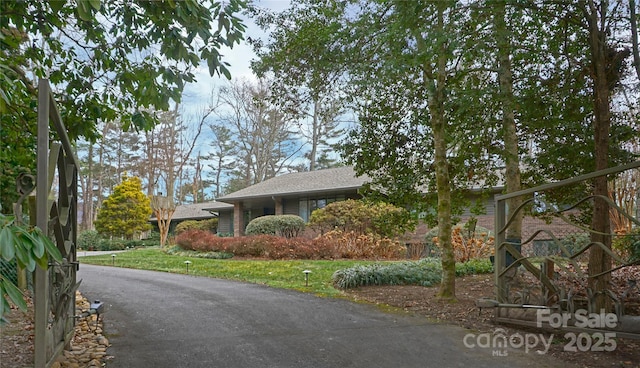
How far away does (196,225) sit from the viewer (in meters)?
28.7

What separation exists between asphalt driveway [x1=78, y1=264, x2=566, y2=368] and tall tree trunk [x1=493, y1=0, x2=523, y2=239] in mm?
2124

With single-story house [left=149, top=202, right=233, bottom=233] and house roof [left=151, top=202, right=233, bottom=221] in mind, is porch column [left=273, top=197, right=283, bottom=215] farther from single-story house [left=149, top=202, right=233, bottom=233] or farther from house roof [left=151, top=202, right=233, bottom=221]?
house roof [left=151, top=202, right=233, bottom=221]

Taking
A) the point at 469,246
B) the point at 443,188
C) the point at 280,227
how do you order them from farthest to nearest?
the point at 280,227 < the point at 469,246 < the point at 443,188

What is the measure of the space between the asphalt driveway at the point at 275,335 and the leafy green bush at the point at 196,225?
19860 millimetres

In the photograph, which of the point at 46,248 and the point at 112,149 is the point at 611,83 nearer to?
the point at 46,248

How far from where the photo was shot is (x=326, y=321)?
6.25 metres

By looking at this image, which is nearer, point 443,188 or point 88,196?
point 443,188

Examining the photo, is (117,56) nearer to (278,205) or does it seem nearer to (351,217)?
(351,217)

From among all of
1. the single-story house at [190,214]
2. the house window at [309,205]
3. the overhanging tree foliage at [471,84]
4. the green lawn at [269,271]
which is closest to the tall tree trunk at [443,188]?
the overhanging tree foliage at [471,84]

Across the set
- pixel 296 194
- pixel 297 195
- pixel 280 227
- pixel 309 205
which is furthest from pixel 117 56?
pixel 309 205

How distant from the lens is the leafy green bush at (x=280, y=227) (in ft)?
66.4

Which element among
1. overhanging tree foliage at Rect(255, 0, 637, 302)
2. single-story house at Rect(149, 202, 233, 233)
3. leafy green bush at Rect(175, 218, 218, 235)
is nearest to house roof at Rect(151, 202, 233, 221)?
single-story house at Rect(149, 202, 233, 233)

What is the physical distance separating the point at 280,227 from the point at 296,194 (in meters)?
4.03

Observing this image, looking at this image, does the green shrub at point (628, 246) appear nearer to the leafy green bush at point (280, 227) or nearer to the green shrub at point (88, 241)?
the leafy green bush at point (280, 227)
